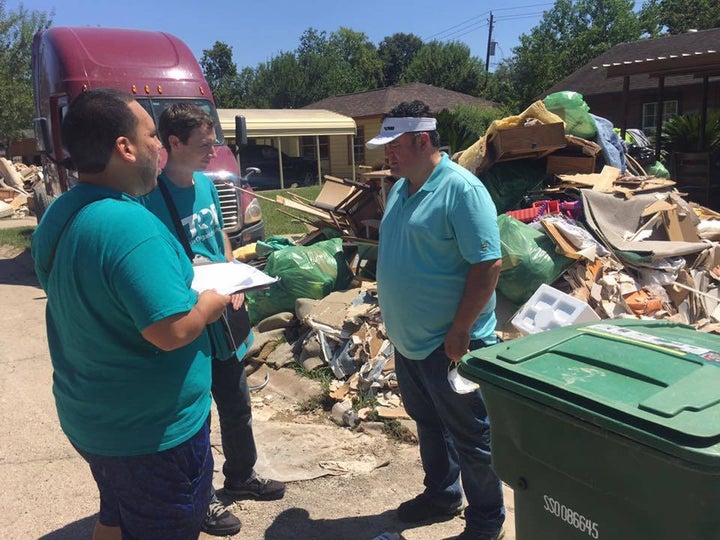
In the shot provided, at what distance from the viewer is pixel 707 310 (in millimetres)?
5051

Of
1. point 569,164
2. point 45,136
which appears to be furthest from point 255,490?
point 45,136

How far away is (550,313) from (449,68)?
164 feet

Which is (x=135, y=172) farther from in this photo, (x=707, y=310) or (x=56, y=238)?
(x=707, y=310)

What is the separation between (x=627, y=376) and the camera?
5.13 feet

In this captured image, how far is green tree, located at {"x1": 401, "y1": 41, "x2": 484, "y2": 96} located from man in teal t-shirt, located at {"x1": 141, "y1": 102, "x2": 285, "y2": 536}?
48.6m

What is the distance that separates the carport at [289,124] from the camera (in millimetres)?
23703

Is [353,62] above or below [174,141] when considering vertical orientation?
above

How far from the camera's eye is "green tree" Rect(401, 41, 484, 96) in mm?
50188

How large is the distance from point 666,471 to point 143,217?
1.51m

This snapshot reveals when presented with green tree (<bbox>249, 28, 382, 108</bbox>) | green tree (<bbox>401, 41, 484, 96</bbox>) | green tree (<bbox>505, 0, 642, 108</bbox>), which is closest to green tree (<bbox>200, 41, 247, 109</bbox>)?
green tree (<bbox>249, 28, 382, 108</bbox>)

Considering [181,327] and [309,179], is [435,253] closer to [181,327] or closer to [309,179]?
[181,327]

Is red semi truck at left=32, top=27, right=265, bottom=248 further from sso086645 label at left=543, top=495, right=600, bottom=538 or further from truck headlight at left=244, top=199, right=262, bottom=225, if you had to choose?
sso086645 label at left=543, top=495, right=600, bottom=538

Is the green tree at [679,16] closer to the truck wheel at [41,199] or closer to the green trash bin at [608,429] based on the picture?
the truck wheel at [41,199]

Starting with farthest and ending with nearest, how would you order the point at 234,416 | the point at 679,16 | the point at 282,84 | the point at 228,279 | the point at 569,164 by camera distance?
the point at 282,84 → the point at 679,16 → the point at 569,164 → the point at 234,416 → the point at 228,279
